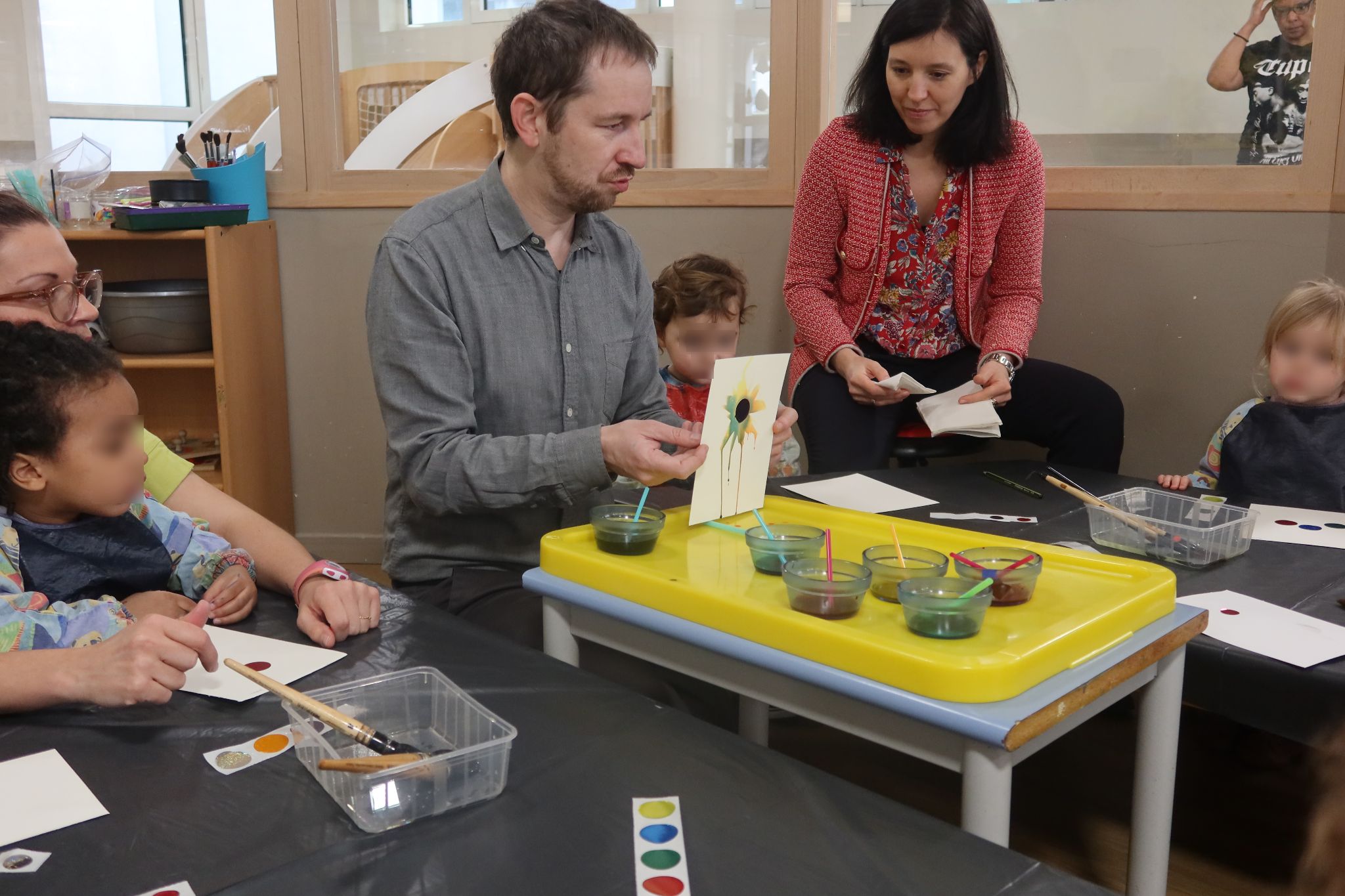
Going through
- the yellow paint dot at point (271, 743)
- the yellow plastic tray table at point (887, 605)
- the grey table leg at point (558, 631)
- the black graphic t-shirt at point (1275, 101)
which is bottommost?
the grey table leg at point (558, 631)

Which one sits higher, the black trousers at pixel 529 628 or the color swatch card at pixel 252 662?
the color swatch card at pixel 252 662

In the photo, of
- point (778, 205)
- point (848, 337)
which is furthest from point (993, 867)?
point (778, 205)

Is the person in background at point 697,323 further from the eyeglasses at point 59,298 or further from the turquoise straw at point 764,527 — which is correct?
the eyeglasses at point 59,298

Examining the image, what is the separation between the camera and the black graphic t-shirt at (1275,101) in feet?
10.3

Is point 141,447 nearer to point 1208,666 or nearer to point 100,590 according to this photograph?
point 100,590

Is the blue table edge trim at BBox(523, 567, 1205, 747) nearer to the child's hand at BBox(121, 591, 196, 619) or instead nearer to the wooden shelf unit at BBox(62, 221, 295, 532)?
the child's hand at BBox(121, 591, 196, 619)

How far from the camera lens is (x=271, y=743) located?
1.14m

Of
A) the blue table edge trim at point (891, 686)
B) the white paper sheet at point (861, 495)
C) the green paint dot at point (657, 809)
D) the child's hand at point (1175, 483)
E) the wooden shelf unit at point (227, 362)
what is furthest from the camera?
the wooden shelf unit at point (227, 362)

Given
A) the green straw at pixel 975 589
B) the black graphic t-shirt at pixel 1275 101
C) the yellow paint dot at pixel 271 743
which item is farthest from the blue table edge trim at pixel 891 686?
the black graphic t-shirt at pixel 1275 101

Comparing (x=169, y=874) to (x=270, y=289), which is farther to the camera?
(x=270, y=289)

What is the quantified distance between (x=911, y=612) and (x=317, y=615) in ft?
2.43

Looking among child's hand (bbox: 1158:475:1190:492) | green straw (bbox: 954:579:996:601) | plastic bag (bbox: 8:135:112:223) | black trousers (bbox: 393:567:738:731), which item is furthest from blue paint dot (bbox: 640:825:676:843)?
plastic bag (bbox: 8:135:112:223)

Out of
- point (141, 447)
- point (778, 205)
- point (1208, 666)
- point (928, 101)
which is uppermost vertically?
point (928, 101)

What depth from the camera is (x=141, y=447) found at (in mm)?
1510
